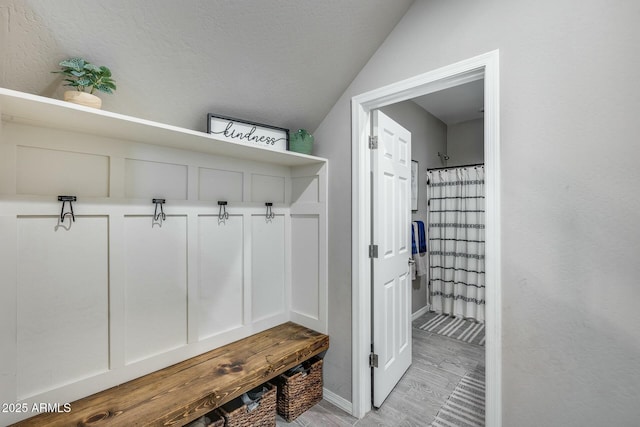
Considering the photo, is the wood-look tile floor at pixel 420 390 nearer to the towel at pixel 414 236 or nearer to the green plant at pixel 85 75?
the towel at pixel 414 236

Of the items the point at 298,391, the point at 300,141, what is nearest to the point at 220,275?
the point at 298,391

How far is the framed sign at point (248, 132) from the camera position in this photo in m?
1.63

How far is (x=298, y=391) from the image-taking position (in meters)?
1.92

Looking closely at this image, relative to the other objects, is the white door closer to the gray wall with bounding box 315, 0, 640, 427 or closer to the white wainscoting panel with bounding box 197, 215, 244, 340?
the gray wall with bounding box 315, 0, 640, 427

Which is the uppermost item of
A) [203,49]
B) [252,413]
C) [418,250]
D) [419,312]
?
[203,49]

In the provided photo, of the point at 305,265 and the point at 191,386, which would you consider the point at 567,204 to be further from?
the point at 191,386

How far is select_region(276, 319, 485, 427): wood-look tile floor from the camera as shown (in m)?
1.87

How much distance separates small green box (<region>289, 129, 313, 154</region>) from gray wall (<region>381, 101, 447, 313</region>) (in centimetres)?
164

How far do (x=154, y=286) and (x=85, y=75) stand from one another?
105cm

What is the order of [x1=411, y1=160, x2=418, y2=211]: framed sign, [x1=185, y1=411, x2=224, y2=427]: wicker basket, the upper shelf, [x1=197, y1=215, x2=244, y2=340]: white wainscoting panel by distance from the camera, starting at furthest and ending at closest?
[x1=411, y1=160, x2=418, y2=211]: framed sign, [x1=197, y1=215, x2=244, y2=340]: white wainscoting panel, [x1=185, y1=411, x2=224, y2=427]: wicker basket, the upper shelf

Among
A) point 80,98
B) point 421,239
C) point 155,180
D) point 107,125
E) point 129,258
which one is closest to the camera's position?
point 80,98

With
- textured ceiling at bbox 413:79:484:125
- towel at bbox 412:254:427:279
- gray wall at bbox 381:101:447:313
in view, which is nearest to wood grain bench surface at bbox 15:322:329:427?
towel at bbox 412:254:427:279

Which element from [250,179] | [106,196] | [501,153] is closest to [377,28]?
[501,153]

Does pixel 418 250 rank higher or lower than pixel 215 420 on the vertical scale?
higher
